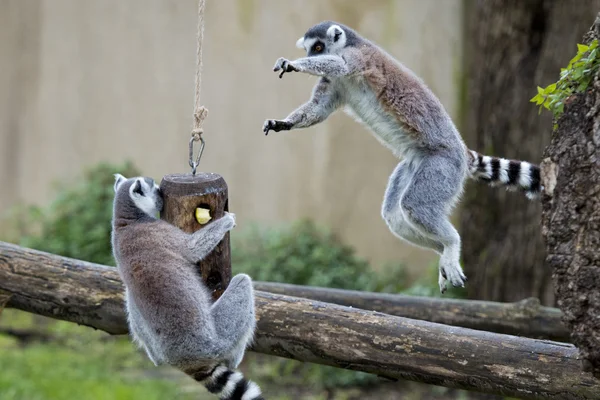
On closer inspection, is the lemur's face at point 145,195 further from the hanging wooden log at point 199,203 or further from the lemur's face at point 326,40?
the lemur's face at point 326,40

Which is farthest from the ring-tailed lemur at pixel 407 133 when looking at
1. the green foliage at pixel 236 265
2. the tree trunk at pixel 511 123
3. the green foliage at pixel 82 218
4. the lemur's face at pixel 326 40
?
the green foliage at pixel 82 218

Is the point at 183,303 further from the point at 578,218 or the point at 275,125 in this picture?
the point at 578,218

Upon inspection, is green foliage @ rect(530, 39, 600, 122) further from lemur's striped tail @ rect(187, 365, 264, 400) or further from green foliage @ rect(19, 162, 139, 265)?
green foliage @ rect(19, 162, 139, 265)

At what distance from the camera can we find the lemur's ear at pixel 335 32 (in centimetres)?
407

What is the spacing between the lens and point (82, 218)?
8.27m

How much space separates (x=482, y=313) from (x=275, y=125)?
175cm

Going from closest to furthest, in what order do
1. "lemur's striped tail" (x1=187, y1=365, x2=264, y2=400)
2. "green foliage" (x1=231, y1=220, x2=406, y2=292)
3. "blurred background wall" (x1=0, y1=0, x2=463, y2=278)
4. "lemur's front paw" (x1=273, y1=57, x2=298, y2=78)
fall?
1. "lemur's striped tail" (x1=187, y1=365, x2=264, y2=400)
2. "lemur's front paw" (x1=273, y1=57, x2=298, y2=78)
3. "green foliage" (x1=231, y1=220, x2=406, y2=292)
4. "blurred background wall" (x1=0, y1=0, x2=463, y2=278)

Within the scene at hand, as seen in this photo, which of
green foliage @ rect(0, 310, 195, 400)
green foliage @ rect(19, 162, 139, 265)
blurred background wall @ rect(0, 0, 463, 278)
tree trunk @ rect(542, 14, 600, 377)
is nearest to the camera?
tree trunk @ rect(542, 14, 600, 377)

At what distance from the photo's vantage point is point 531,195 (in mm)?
3773

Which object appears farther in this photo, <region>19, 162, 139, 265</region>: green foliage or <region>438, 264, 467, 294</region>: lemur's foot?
<region>19, 162, 139, 265</region>: green foliage

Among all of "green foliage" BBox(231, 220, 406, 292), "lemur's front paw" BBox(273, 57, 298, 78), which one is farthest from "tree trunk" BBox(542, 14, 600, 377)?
"green foliage" BBox(231, 220, 406, 292)

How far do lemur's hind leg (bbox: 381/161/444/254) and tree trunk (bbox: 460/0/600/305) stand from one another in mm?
2175

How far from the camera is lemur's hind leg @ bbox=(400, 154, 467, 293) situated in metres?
3.76

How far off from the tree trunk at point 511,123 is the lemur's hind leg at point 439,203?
2277mm
